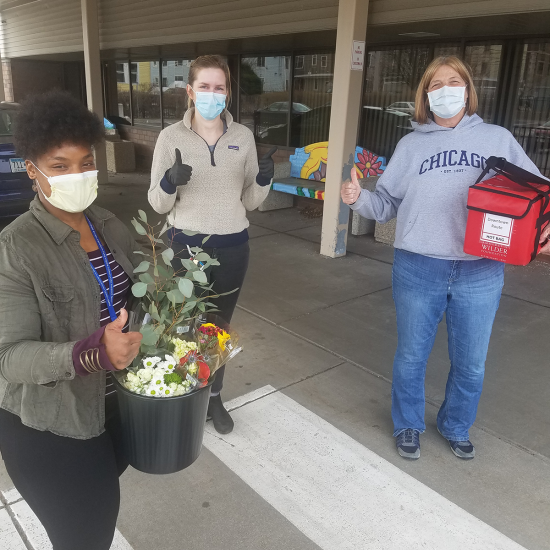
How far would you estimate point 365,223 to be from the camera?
740 centimetres

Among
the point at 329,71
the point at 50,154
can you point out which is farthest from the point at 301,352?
the point at 329,71

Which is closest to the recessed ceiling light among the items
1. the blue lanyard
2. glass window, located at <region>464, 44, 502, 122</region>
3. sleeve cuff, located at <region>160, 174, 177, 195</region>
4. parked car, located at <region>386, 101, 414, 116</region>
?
glass window, located at <region>464, 44, 502, 122</region>

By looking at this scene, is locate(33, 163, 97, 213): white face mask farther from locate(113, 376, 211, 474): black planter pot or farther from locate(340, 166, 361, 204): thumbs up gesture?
locate(340, 166, 361, 204): thumbs up gesture

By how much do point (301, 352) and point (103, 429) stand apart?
98.6 inches

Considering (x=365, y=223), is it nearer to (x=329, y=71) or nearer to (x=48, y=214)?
(x=329, y=71)

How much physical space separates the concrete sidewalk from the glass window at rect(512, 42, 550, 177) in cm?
152

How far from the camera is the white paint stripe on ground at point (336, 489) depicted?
7.63ft

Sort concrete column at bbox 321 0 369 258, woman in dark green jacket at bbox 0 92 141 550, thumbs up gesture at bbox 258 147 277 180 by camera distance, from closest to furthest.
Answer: woman in dark green jacket at bbox 0 92 141 550
thumbs up gesture at bbox 258 147 277 180
concrete column at bbox 321 0 369 258

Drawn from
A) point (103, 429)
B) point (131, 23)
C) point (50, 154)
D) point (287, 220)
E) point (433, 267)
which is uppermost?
point (131, 23)

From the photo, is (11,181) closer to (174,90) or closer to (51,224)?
(51,224)

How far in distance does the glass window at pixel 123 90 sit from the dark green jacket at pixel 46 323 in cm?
1274

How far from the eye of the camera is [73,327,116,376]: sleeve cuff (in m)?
1.29

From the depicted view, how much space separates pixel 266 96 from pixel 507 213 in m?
7.86

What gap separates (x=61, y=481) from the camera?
1.50m
